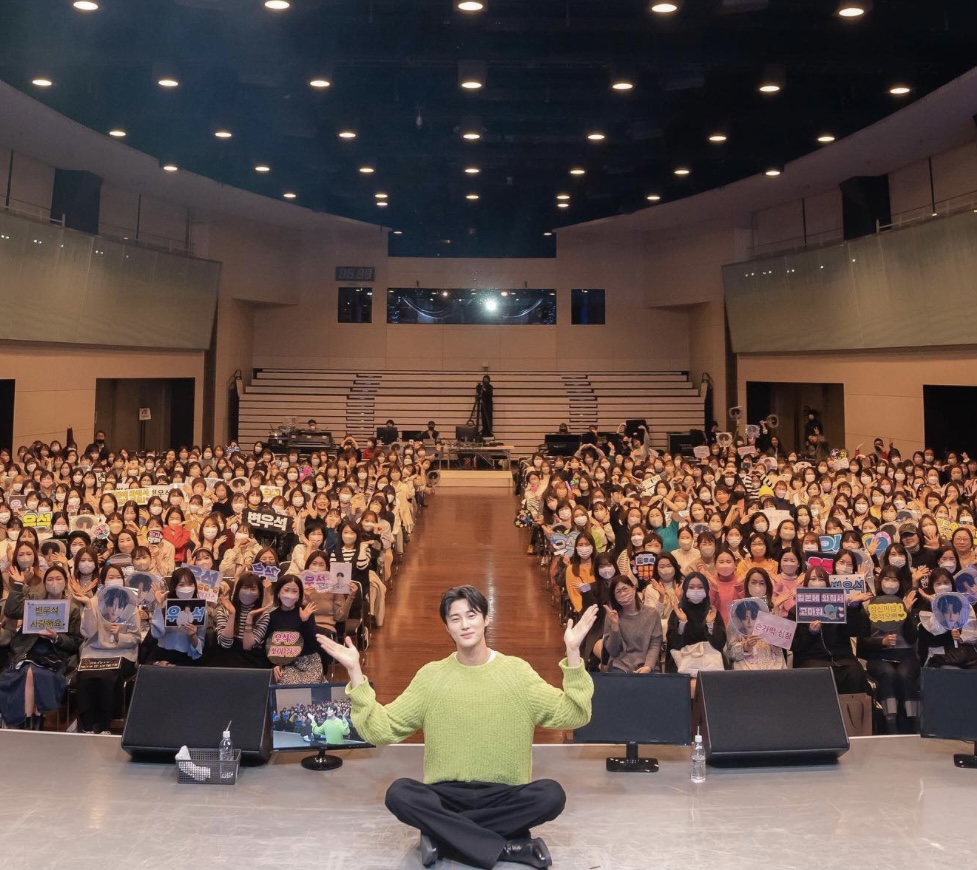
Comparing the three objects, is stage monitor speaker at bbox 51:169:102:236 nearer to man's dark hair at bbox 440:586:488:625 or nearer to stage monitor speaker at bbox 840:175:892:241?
stage monitor speaker at bbox 840:175:892:241

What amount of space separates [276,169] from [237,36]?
7909 millimetres

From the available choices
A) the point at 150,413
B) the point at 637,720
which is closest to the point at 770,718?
the point at 637,720

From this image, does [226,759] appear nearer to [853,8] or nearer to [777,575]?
[777,575]

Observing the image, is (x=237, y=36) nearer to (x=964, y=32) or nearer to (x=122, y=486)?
(x=122, y=486)

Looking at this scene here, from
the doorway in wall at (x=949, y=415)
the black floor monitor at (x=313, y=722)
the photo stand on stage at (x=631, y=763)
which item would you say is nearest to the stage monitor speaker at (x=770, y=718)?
the photo stand on stage at (x=631, y=763)

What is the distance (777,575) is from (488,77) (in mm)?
7645

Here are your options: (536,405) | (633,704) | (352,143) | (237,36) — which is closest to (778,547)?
(633,704)

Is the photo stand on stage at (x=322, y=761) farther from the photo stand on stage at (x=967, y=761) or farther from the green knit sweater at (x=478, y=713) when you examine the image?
the photo stand on stage at (x=967, y=761)

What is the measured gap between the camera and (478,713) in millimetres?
4148

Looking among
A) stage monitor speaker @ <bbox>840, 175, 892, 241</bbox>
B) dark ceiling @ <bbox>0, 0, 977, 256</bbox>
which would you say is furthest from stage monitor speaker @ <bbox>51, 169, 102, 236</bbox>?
stage monitor speaker @ <bbox>840, 175, 892, 241</bbox>

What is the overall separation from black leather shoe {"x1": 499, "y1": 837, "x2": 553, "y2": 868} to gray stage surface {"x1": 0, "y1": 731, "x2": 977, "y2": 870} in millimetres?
132

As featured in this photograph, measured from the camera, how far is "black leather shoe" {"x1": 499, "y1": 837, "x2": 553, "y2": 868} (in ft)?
13.6

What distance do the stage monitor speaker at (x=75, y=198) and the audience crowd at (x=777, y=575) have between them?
13489 millimetres

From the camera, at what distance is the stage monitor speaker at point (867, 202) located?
21062 mm
